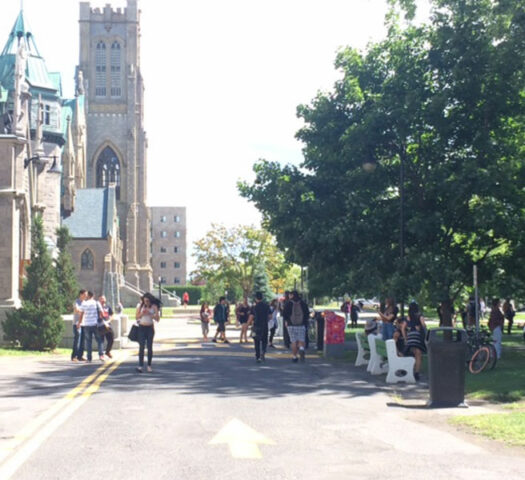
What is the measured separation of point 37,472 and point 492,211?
16380mm

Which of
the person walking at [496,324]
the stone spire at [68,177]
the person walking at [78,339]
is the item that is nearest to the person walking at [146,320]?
the person walking at [78,339]

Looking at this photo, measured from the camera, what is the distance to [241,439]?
26.7ft

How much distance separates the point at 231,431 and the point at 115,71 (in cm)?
8734

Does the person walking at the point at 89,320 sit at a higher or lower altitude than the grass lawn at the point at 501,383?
higher

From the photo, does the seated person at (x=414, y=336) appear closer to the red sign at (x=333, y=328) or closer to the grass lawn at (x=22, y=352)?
the red sign at (x=333, y=328)

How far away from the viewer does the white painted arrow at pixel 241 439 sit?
7434 mm

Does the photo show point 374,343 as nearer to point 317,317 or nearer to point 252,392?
point 252,392

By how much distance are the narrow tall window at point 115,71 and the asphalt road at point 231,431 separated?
3126 inches

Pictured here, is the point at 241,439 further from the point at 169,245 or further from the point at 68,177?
the point at 169,245

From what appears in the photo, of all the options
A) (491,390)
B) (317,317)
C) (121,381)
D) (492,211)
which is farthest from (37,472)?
(317,317)

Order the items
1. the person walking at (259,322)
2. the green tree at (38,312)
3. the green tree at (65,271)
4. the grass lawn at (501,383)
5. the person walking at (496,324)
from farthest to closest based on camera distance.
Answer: the green tree at (65,271)
the green tree at (38,312)
the person walking at (496,324)
the person walking at (259,322)
the grass lawn at (501,383)

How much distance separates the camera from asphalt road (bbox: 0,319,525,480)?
6.71m

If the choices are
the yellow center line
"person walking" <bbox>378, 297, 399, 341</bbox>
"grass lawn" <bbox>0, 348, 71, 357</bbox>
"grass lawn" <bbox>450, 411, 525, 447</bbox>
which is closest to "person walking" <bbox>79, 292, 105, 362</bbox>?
"grass lawn" <bbox>0, 348, 71, 357</bbox>

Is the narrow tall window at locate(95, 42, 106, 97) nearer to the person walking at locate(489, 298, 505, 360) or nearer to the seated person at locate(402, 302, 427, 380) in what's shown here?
the person walking at locate(489, 298, 505, 360)
